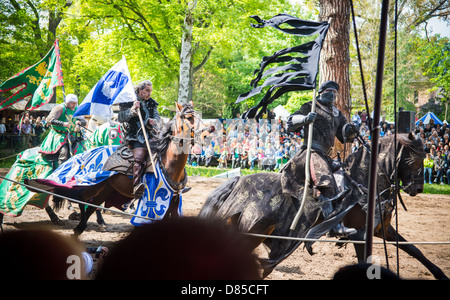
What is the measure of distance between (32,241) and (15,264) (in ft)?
0.40

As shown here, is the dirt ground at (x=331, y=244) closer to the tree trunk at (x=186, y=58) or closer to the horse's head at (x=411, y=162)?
the horse's head at (x=411, y=162)

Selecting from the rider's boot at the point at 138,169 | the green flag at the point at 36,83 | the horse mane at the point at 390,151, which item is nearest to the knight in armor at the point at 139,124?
the rider's boot at the point at 138,169

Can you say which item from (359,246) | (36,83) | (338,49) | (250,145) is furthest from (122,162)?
(250,145)

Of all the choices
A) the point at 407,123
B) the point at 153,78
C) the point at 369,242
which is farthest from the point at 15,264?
the point at 153,78

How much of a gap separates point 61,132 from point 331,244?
205 inches

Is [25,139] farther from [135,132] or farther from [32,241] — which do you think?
[32,241]

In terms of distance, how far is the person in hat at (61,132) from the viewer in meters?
7.11

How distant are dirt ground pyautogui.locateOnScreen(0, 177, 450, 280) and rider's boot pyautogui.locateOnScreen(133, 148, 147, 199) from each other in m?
0.79

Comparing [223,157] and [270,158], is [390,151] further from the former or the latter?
[223,157]

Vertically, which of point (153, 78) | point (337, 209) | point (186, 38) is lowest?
point (337, 209)

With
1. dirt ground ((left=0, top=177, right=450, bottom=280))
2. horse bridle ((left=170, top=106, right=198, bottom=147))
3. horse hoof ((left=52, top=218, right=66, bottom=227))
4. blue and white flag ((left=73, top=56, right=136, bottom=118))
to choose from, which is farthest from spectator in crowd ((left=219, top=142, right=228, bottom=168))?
horse bridle ((left=170, top=106, right=198, bottom=147))

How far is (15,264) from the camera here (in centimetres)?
118

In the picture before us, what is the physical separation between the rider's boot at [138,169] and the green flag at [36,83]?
2.10 meters

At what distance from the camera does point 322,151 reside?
4578 millimetres
